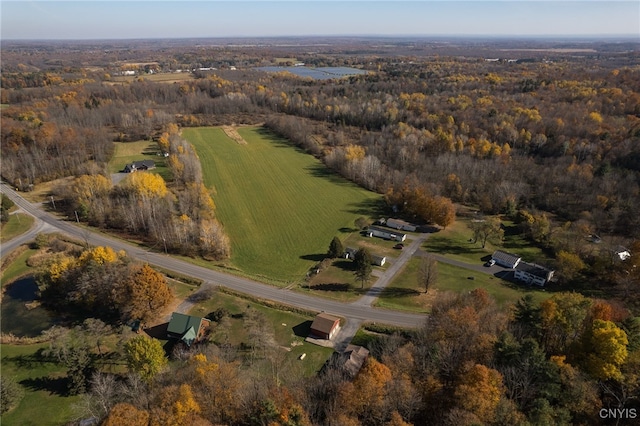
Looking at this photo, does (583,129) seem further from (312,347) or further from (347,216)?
(312,347)

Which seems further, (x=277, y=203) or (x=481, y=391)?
(x=277, y=203)

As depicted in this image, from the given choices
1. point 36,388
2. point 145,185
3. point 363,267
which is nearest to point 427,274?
point 363,267

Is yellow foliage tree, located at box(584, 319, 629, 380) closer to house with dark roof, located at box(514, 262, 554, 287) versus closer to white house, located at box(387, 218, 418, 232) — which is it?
house with dark roof, located at box(514, 262, 554, 287)

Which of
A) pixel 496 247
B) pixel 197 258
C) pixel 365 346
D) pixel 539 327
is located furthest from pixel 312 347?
pixel 496 247

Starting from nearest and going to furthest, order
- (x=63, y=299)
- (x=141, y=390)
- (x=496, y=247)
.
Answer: (x=141, y=390) → (x=63, y=299) → (x=496, y=247)

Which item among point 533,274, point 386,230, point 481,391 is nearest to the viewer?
point 481,391

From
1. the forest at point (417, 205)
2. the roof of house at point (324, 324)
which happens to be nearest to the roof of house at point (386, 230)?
the forest at point (417, 205)

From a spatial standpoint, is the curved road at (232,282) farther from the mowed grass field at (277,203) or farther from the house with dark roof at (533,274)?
the house with dark roof at (533,274)

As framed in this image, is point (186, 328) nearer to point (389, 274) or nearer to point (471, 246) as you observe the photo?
point (389, 274)
